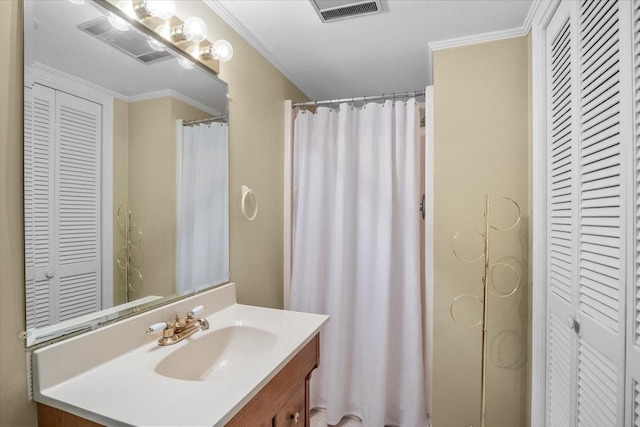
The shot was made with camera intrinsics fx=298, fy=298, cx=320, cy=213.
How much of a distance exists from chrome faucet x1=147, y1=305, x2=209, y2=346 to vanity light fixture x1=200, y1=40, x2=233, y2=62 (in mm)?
1116

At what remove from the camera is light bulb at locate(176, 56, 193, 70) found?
51.4 inches

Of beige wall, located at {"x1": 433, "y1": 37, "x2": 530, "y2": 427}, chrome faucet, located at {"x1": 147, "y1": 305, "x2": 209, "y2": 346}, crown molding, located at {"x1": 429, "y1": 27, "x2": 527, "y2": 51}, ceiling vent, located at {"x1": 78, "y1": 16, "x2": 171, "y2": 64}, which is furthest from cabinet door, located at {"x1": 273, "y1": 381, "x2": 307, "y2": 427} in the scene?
crown molding, located at {"x1": 429, "y1": 27, "x2": 527, "y2": 51}

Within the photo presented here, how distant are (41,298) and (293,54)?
182cm

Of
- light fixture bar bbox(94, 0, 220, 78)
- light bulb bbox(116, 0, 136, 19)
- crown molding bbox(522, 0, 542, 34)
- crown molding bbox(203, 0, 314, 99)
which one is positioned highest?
crown molding bbox(522, 0, 542, 34)

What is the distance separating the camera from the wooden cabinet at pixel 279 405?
0.78 metres

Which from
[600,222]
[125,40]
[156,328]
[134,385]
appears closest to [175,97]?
[125,40]

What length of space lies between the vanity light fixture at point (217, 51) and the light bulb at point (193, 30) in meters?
0.11

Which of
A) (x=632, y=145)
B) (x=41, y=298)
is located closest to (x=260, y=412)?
(x=41, y=298)

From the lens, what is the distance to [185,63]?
1.33 m

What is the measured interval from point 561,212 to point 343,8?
1434 mm

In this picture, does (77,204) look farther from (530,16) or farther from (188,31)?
(530,16)

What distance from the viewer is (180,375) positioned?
1062mm

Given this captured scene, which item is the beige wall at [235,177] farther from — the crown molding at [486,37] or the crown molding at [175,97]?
the crown molding at [486,37]

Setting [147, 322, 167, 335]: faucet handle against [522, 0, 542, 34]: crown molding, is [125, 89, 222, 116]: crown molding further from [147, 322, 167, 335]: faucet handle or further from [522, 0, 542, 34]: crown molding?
[522, 0, 542, 34]: crown molding
